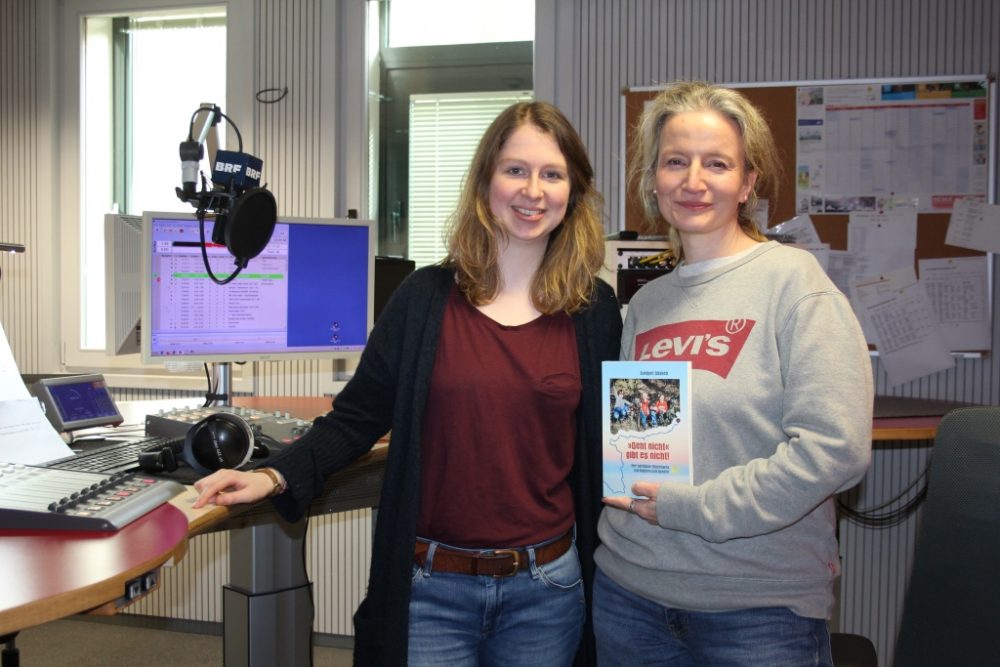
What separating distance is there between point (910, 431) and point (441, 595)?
1396 mm

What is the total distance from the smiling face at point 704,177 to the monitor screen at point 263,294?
1210 millimetres

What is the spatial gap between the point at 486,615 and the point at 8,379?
1.02 m

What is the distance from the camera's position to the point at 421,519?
4.61 feet

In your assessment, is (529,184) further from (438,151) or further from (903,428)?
(438,151)

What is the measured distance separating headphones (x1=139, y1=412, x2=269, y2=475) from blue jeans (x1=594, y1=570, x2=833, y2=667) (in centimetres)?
71

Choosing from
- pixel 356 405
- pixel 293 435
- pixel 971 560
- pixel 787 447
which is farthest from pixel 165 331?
pixel 971 560

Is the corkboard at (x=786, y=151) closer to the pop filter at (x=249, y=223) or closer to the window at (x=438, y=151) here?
the window at (x=438, y=151)

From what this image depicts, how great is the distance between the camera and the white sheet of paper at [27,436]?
62.1 inches

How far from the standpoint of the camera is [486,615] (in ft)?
4.45

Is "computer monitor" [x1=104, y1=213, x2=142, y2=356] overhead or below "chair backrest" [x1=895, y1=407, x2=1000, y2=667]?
overhead

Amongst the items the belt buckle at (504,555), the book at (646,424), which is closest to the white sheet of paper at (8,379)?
the belt buckle at (504,555)

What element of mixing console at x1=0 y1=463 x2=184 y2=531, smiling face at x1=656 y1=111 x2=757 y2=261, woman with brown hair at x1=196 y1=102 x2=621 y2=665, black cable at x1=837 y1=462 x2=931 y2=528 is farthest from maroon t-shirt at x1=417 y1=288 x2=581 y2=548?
black cable at x1=837 y1=462 x2=931 y2=528

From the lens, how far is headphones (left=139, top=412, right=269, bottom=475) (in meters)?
1.59

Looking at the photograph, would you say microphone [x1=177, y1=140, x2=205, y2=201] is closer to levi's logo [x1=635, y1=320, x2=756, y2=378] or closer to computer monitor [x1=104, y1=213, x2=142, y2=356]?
computer monitor [x1=104, y1=213, x2=142, y2=356]
